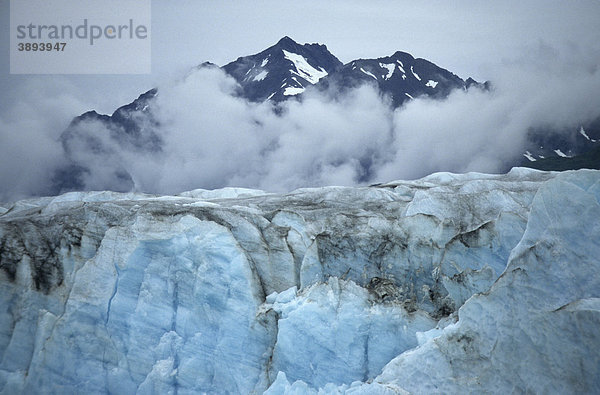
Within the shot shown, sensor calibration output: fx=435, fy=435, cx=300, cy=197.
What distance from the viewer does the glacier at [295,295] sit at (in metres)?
10.9

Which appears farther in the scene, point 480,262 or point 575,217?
point 480,262

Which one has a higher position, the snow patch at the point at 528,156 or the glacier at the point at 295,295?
the snow patch at the point at 528,156

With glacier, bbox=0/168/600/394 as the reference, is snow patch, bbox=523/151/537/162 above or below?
above

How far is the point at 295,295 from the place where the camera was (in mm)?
16938

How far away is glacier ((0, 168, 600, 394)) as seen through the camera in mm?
10938

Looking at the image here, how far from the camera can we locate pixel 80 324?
60.2 feet

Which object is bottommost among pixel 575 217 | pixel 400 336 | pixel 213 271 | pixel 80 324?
pixel 80 324

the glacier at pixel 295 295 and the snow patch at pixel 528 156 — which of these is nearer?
the glacier at pixel 295 295

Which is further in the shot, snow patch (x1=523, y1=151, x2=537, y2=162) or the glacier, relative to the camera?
snow patch (x1=523, y1=151, x2=537, y2=162)

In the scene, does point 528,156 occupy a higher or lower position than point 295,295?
higher

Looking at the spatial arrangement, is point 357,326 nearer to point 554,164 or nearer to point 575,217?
point 575,217

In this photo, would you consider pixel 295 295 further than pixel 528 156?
No

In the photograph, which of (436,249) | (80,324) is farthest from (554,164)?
(80,324)

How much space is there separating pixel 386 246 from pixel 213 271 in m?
7.66
